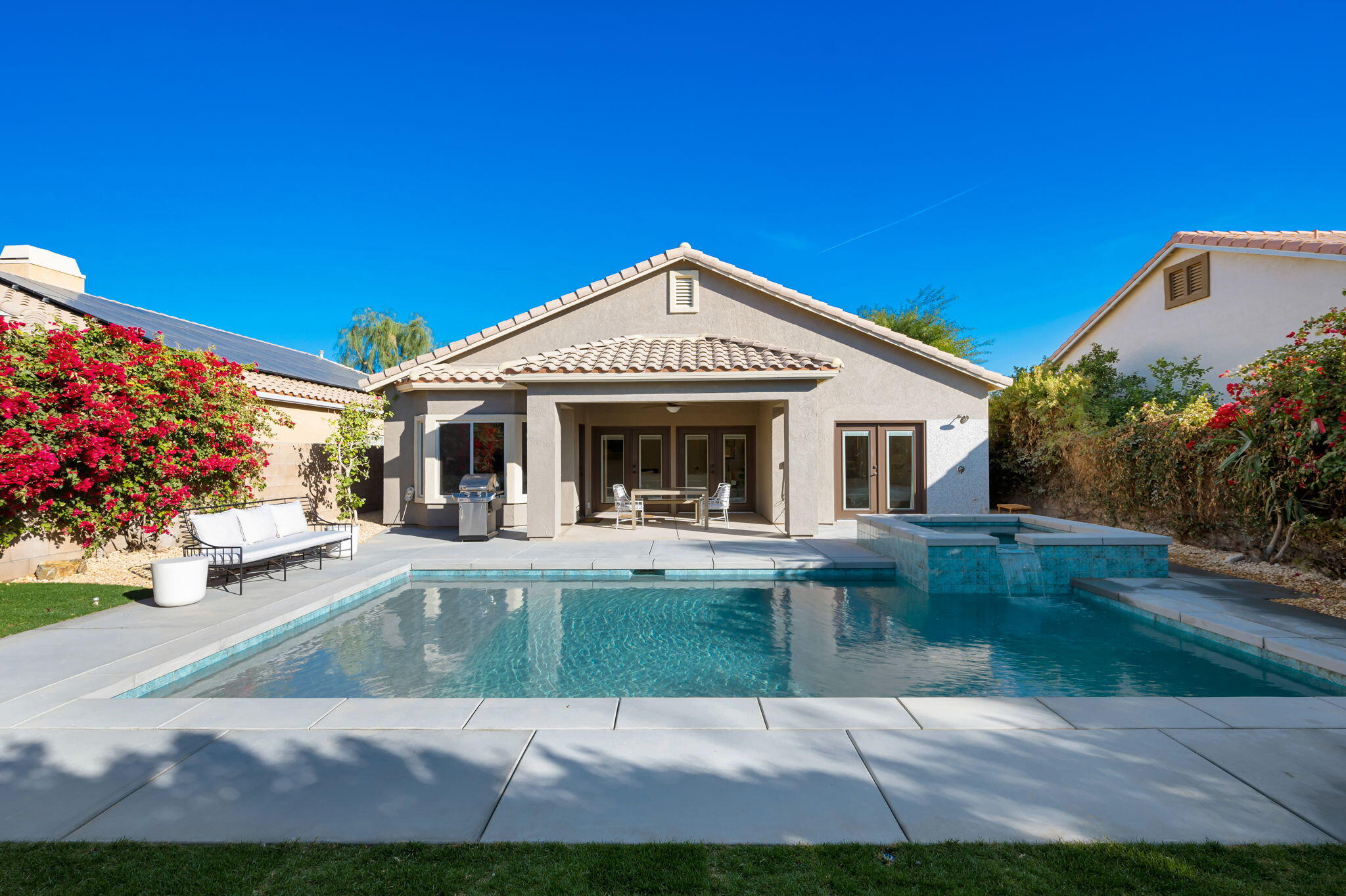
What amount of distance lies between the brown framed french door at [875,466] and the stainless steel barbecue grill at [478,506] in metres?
8.21

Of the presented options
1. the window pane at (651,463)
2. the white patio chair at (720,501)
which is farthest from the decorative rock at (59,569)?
the window pane at (651,463)

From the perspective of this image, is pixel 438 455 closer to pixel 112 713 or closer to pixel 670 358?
pixel 670 358

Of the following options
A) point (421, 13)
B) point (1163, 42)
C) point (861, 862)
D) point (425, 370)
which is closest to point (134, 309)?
point (425, 370)

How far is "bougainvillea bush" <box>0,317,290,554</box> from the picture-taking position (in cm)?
838

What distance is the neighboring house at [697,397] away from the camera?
13.2 meters

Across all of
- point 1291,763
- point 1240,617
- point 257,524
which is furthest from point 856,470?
point 257,524

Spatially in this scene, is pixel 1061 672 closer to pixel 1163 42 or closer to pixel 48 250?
pixel 1163 42

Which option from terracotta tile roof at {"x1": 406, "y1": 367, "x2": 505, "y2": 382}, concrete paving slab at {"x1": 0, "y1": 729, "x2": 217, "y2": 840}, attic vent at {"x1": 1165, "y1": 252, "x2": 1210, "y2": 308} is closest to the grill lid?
terracotta tile roof at {"x1": 406, "y1": 367, "x2": 505, "y2": 382}

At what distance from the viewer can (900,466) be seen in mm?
15445

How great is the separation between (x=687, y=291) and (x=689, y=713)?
1317 cm

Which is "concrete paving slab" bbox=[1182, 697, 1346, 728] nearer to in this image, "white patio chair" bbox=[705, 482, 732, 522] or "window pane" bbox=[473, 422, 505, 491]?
"white patio chair" bbox=[705, 482, 732, 522]

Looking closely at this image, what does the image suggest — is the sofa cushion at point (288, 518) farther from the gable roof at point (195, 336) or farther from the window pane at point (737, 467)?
the window pane at point (737, 467)

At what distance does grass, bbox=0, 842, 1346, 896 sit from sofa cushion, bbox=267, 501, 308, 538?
798cm

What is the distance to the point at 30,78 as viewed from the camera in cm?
1625
